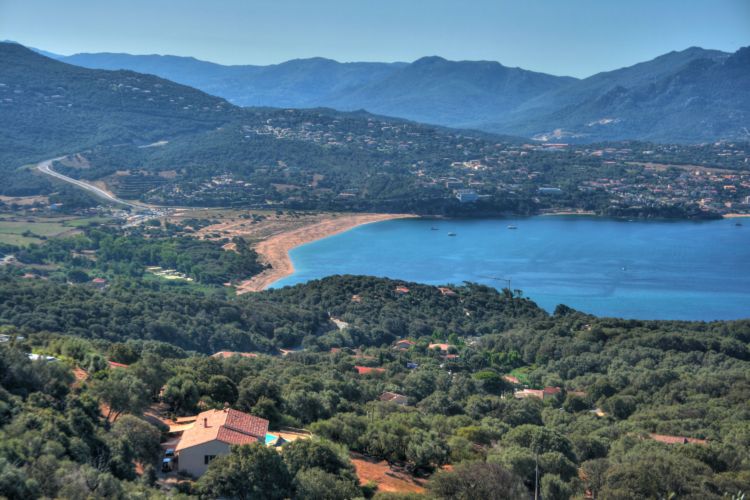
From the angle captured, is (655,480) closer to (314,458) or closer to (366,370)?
(314,458)

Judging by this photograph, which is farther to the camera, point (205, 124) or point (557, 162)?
point (205, 124)

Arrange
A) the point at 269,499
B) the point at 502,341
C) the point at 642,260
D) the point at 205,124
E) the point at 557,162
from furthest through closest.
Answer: the point at 205,124 → the point at 557,162 → the point at 642,260 → the point at 502,341 → the point at 269,499

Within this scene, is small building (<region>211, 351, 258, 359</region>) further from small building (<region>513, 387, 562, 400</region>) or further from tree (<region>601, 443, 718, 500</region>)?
tree (<region>601, 443, 718, 500</region>)

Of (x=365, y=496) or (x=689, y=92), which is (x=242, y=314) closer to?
(x=365, y=496)

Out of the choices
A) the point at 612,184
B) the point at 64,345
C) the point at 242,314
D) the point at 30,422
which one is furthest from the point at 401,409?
the point at 612,184

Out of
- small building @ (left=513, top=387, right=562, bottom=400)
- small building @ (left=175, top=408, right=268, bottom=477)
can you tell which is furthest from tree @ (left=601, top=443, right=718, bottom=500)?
small building @ (left=513, top=387, right=562, bottom=400)

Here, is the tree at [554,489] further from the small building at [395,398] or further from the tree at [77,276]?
the tree at [77,276]

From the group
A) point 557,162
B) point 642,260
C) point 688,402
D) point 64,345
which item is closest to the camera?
point 64,345

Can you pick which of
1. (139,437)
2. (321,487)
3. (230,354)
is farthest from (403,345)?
(321,487)
